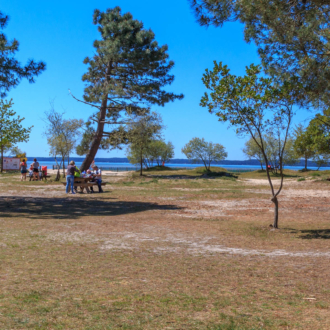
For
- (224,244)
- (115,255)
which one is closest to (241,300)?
(115,255)

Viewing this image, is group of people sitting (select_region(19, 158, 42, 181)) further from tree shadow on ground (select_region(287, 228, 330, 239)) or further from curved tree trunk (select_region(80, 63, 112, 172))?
tree shadow on ground (select_region(287, 228, 330, 239))

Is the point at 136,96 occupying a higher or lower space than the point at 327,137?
higher

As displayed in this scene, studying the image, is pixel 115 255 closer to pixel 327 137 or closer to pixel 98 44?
pixel 327 137

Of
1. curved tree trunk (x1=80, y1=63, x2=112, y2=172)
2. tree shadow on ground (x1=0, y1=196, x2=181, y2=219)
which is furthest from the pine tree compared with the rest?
tree shadow on ground (x1=0, y1=196, x2=181, y2=219)

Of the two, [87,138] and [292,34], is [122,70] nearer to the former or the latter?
[87,138]

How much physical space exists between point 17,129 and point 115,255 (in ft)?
143

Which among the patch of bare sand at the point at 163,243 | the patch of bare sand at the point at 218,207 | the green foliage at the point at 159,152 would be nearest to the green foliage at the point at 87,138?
the green foliage at the point at 159,152

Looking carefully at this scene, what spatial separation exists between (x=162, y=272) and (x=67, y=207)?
9.86 m

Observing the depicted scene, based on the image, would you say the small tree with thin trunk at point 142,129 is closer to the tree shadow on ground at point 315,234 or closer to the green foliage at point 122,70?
the green foliage at point 122,70

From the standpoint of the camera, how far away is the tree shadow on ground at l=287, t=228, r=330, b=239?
9.70 metres

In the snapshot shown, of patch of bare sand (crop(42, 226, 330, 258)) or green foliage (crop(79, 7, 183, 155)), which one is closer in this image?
patch of bare sand (crop(42, 226, 330, 258))

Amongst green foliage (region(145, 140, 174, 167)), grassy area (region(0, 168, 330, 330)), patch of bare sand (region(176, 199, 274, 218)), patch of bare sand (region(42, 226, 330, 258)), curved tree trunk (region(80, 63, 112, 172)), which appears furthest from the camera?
green foliage (region(145, 140, 174, 167))

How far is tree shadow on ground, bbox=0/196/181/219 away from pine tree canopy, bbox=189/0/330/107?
728cm

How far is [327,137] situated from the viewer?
3183 centimetres
